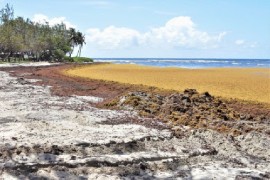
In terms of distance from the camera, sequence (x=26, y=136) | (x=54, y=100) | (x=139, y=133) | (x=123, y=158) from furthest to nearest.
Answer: (x=54, y=100), (x=139, y=133), (x=26, y=136), (x=123, y=158)

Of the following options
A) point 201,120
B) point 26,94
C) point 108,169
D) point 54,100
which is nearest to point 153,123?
point 201,120

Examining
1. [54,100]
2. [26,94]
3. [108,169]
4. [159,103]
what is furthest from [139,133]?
[26,94]

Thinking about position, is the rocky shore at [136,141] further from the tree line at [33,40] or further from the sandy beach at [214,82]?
the tree line at [33,40]

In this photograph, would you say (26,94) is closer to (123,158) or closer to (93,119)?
(93,119)

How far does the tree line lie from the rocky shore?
2822 inches

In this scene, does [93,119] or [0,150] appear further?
[93,119]

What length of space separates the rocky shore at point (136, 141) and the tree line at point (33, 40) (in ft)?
235

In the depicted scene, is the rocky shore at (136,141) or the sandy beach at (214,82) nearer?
the rocky shore at (136,141)

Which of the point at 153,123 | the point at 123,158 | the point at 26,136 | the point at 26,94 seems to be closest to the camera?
the point at 123,158

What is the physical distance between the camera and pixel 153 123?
14.4 m

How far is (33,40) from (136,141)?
321 feet

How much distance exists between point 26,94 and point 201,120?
10.9 meters

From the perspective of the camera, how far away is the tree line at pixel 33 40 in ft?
296

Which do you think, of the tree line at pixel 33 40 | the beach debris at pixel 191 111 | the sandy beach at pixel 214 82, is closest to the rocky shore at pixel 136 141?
the beach debris at pixel 191 111
